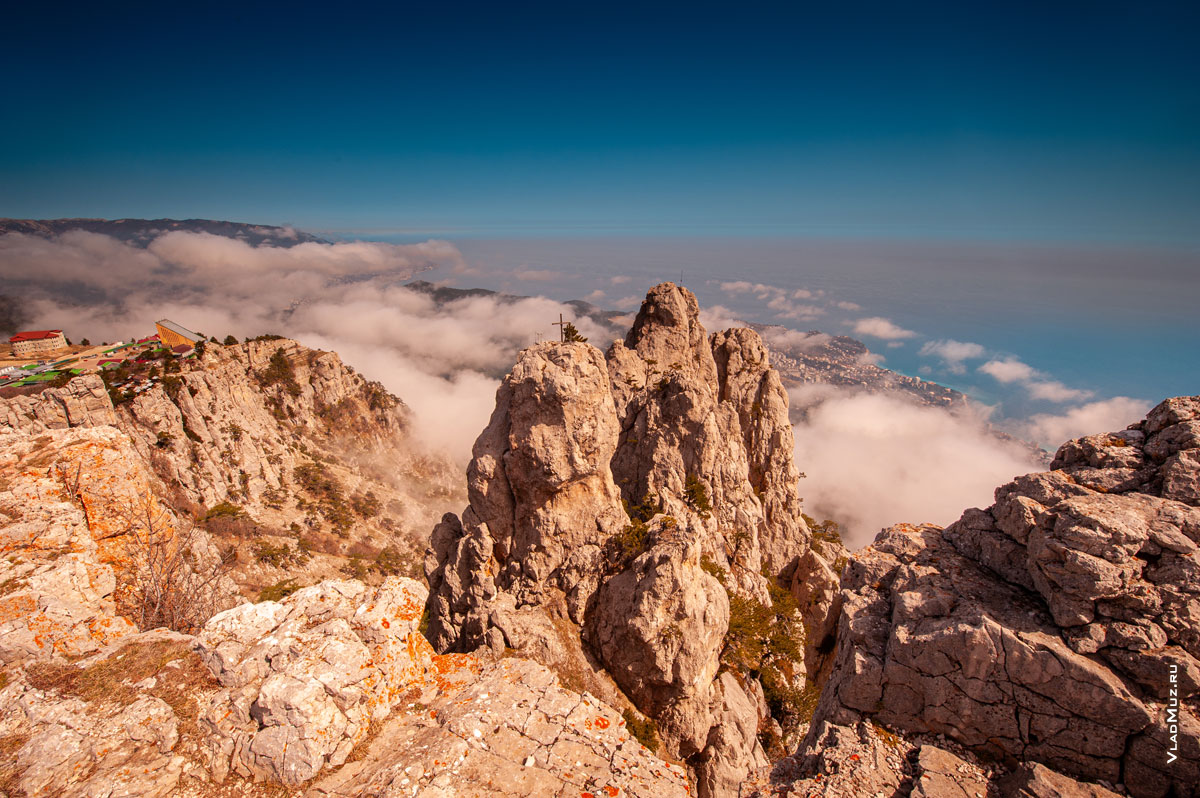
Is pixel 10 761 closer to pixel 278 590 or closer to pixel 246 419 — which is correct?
pixel 278 590

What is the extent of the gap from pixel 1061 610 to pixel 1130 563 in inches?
61.8

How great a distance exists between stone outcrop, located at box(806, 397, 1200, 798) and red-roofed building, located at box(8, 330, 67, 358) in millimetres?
112341

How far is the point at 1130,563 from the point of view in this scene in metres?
9.07

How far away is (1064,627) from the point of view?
9.76 metres

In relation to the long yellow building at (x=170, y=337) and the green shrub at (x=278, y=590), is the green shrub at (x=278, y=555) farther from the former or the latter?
the long yellow building at (x=170, y=337)

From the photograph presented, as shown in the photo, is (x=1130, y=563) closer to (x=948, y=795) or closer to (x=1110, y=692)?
(x=1110, y=692)

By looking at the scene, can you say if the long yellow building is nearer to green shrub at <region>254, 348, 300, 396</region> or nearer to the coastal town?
the coastal town

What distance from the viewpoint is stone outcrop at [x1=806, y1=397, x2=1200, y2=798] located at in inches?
346

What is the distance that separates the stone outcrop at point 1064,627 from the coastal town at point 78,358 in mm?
68027

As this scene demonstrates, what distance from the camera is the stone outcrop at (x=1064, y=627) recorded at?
8.80 metres

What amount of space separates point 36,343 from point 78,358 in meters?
21.3

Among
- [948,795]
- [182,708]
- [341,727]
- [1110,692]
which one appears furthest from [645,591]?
[182,708]
